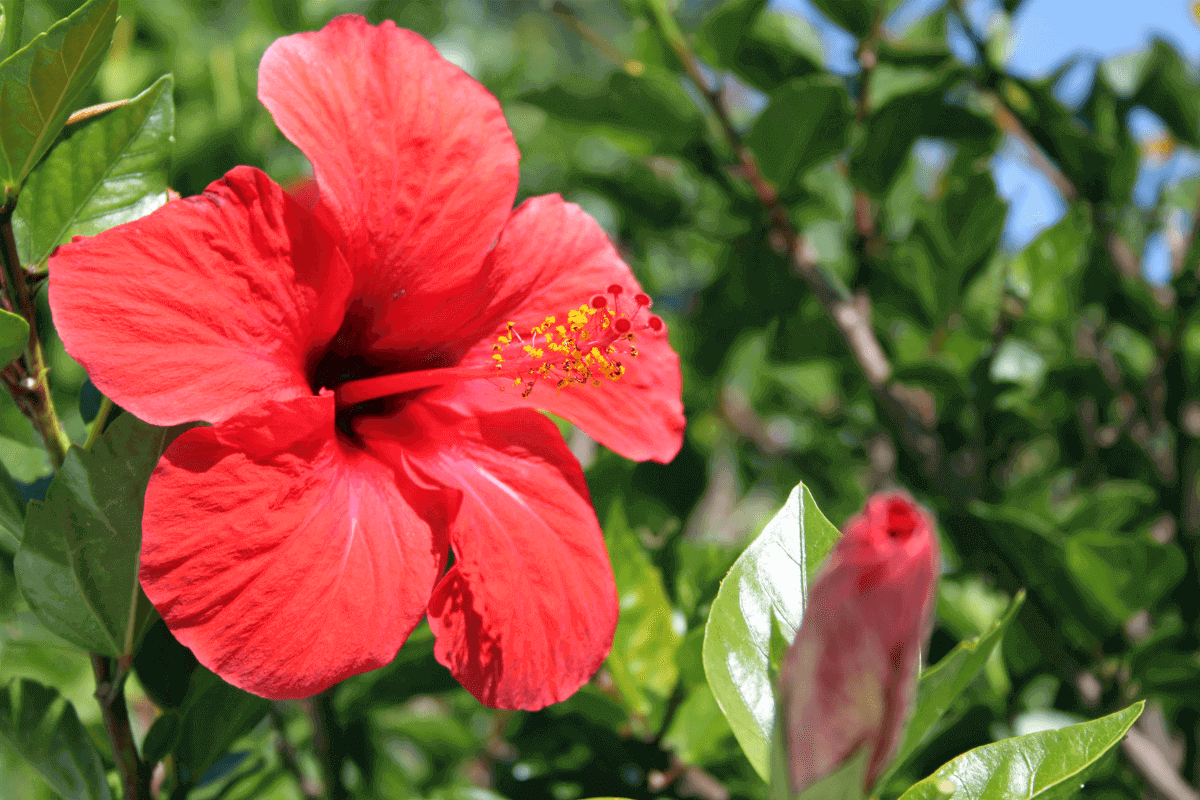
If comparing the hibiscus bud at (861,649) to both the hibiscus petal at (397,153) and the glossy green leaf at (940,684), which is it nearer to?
the glossy green leaf at (940,684)

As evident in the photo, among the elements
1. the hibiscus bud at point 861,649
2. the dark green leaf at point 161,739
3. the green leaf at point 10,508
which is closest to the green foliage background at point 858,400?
the dark green leaf at point 161,739

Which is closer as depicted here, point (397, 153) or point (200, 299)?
point (200, 299)

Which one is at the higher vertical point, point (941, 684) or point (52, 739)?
point (941, 684)

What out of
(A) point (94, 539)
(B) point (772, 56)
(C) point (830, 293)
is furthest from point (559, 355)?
(B) point (772, 56)

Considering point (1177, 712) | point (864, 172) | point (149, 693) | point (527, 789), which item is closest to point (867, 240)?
point (864, 172)

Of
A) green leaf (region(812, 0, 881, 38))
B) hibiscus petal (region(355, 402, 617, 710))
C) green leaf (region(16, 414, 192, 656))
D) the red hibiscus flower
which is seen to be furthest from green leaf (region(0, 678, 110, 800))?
green leaf (region(812, 0, 881, 38))

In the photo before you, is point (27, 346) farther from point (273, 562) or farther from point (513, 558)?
point (513, 558)

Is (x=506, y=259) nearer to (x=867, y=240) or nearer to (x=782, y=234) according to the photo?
(x=782, y=234)
